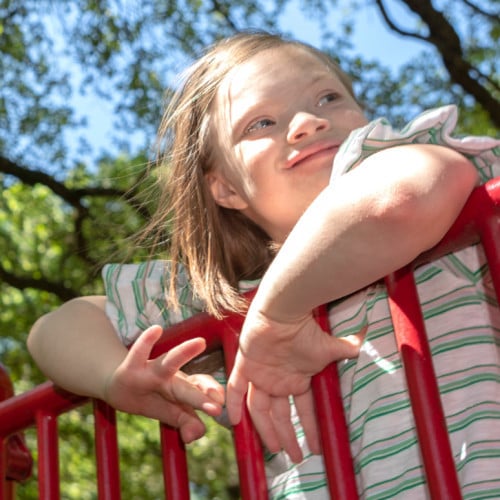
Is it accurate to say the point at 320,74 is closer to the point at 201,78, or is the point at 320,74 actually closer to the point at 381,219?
the point at 201,78

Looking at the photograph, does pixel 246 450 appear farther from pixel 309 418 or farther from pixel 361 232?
pixel 361 232

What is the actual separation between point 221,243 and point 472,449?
874 mm

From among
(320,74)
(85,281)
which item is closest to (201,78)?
(320,74)

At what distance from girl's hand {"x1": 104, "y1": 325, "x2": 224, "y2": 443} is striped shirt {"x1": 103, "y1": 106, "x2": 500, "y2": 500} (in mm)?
235

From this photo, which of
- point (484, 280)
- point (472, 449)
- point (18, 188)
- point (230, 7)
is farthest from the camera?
point (18, 188)

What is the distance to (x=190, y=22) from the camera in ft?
28.5

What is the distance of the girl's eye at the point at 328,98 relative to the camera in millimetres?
1909

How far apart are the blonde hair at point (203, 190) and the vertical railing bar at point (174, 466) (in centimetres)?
41

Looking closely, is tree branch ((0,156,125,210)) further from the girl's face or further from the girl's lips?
the girl's lips

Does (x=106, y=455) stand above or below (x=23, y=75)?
below

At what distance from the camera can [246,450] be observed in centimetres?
152

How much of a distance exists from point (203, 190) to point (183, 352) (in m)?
0.70

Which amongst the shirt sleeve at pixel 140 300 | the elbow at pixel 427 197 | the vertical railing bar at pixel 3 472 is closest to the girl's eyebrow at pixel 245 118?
the shirt sleeve at pixel 140 300

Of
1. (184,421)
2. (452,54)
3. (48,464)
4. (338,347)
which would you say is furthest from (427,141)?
(452,54)
